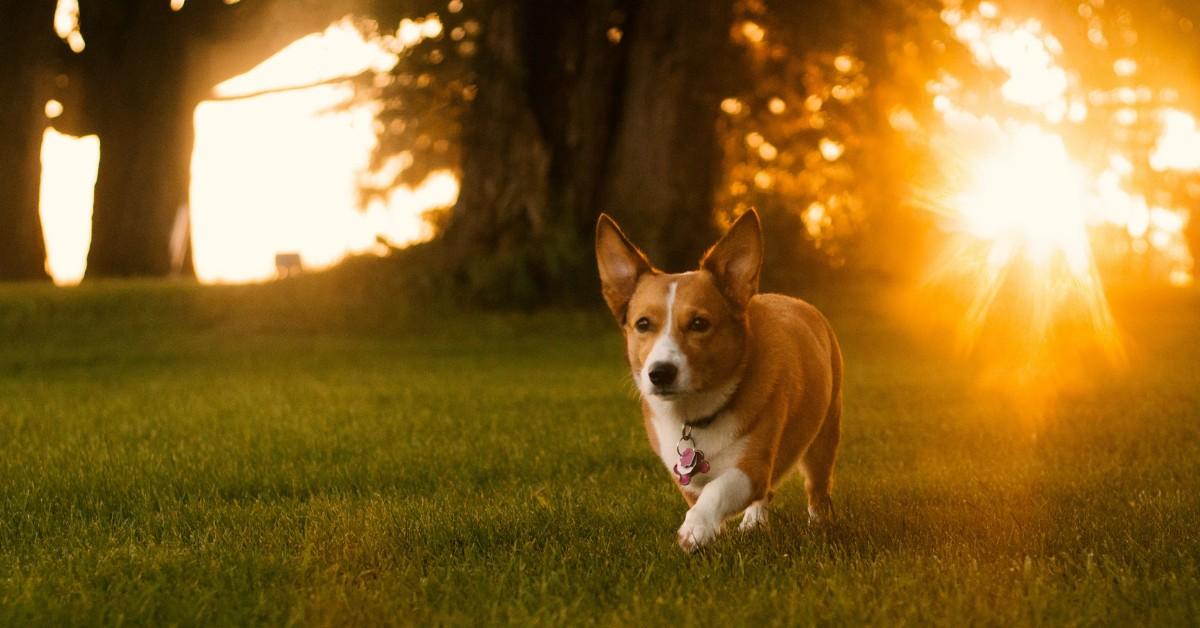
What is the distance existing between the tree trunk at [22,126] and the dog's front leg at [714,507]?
24684 mm

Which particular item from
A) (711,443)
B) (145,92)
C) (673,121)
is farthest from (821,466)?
(145,92)

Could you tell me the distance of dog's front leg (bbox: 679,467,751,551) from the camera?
509 cm

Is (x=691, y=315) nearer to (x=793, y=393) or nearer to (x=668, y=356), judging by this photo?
(x=668, y=356)

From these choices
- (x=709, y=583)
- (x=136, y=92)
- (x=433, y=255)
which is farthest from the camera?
(x=136, y=92)

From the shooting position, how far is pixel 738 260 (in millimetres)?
5695

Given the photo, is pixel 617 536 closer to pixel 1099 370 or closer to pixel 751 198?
pixel 1099 370

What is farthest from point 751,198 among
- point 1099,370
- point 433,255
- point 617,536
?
point 617,536

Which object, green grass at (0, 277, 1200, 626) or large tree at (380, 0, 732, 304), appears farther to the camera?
A: large tree at (380, 0, 732, 304)

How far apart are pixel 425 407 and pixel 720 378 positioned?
599 cm

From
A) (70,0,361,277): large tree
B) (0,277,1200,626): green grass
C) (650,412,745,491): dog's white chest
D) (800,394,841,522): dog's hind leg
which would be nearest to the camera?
(0,277,1200,626): green grass

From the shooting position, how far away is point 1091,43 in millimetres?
16953

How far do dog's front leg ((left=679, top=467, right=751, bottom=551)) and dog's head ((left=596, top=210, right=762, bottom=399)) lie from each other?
1.34ft

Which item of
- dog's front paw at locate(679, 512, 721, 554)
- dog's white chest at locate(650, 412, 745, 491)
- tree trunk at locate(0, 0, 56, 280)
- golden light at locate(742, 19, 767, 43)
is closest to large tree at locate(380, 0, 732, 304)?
golden light at locate(742, 19, 767, 43)

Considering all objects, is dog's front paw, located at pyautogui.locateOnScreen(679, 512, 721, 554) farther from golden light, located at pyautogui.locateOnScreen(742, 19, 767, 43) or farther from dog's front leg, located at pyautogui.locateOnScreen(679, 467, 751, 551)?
golden light, located at pyautogui.locateOnScreen(742, 19, 767, 43)
